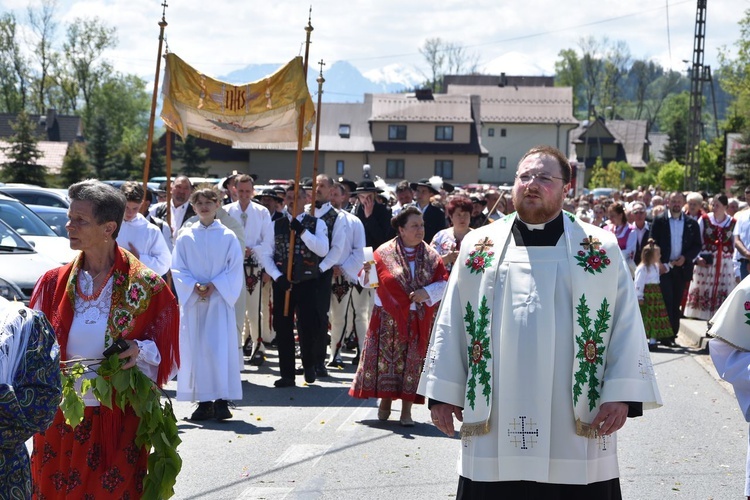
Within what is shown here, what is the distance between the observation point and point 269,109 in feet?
38.9

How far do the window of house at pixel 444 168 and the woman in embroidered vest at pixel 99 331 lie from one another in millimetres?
71545

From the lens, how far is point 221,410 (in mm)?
9727

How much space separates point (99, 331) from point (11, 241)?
8.26 m

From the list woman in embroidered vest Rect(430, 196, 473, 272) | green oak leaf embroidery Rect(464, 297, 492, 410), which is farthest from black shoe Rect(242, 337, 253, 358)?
green oak leaf embroidery Rect(464, 297, 492, 410)

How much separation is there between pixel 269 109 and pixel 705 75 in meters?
34.4

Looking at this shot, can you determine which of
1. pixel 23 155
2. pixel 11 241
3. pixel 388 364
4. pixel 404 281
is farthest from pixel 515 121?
pixel 388 364

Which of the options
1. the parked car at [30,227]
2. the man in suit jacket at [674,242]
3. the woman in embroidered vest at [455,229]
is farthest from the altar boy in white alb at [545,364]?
the man in suit jacket at [674,242]

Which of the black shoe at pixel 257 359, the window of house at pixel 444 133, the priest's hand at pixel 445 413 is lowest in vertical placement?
the black shoe at pixel 257 359

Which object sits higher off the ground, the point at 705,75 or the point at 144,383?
the point at 705,75

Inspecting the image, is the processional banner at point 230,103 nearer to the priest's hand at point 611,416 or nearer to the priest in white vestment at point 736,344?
the priest in white vestment at point 736,344

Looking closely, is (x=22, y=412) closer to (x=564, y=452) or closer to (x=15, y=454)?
(x=15, y=454)

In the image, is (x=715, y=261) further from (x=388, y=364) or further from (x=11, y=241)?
(x=11, y=241)

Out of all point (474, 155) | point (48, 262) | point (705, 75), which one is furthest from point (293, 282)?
point (474, 155)

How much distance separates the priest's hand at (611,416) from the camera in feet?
15.2
